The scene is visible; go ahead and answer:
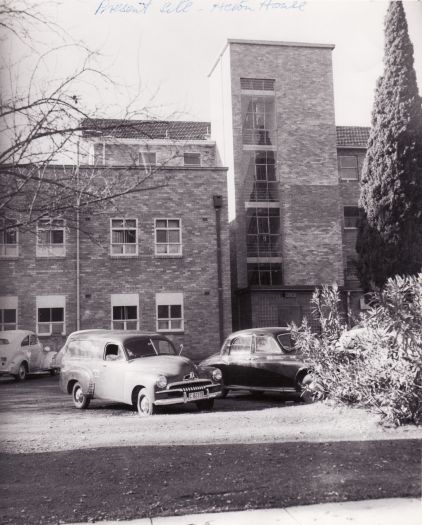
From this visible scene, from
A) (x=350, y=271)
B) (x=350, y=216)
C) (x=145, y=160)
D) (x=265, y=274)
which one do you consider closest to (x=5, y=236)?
(x=145, y=160)

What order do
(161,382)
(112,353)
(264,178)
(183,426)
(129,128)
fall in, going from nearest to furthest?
(129,128) → (183,426) → (161,382) → (112,353) → (264,178)

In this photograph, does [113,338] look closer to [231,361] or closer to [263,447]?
[231,361]

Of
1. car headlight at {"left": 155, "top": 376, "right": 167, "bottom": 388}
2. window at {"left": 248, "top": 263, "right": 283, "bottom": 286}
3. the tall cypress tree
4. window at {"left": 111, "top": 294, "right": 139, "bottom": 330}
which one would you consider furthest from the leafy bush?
window at {"left": 248, "top": 263, "right": 283, "bottom": 286}

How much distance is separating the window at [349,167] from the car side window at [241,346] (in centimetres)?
1897

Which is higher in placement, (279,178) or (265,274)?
(279,178)

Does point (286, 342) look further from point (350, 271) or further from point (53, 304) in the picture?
point (350, 271)

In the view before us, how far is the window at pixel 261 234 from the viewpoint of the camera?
26.0 metres

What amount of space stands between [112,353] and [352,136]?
75.1 feet

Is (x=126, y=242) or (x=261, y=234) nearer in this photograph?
(x=126, y=242)

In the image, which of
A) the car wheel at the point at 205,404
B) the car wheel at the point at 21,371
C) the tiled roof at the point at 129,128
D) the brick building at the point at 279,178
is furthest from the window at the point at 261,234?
the tiled roof at the point at 129,128

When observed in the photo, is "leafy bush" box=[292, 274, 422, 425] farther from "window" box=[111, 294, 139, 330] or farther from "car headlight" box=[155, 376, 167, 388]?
"window" box=[111, 294, 139, 330]

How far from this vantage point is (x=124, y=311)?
68.9 feet

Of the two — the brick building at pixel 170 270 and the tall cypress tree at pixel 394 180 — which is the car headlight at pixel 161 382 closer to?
the tall cypress tree at pixel 394 180

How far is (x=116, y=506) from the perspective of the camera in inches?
177
